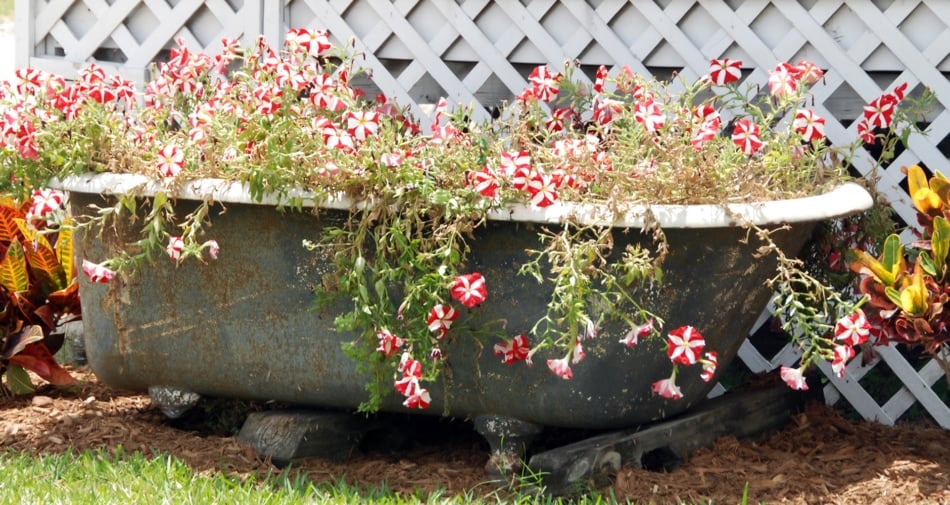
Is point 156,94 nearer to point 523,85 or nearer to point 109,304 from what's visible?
point 109,304

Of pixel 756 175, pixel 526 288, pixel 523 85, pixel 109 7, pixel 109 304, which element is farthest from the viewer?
pixel 109 7

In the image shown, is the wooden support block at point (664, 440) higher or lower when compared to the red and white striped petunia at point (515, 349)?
lower

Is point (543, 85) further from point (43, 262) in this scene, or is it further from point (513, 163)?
point (43, 262)

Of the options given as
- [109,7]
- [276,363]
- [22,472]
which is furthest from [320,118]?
[109,7]

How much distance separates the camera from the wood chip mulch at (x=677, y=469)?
8.77 feet

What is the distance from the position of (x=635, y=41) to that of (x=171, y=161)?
4.41ft

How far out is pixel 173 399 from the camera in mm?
3117

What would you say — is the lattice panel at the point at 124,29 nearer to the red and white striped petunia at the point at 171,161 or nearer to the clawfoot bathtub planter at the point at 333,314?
the clawfoot bathtub planter at the point at 333,314

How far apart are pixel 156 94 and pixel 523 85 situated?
3.27ft

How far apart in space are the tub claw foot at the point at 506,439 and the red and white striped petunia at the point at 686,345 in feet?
1.50

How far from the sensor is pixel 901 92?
9.42 ft

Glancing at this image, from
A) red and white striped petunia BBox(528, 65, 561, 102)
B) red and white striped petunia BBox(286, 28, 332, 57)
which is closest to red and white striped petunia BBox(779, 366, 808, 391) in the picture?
red and white striped petunia BBox(528, 65, 561, 102)

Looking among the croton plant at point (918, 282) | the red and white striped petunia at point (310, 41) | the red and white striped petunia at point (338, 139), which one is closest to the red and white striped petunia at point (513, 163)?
the red and white striped petunia at point (338, 139)

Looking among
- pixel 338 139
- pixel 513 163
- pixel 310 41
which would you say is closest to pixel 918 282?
pixel 513 163
